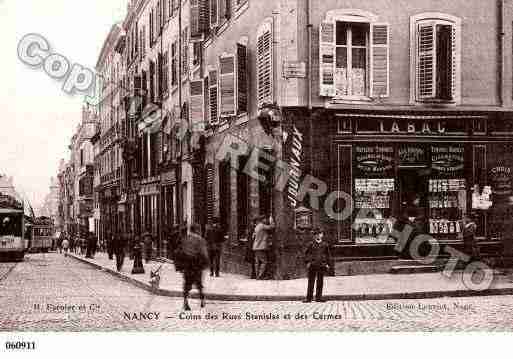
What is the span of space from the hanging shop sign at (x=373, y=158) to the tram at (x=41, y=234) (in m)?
53.4

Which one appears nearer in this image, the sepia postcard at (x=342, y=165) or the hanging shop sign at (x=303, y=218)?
the sepia postcard at (x=342, y=165)

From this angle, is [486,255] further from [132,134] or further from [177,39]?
[132,134]

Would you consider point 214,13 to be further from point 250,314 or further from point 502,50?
point 250,314

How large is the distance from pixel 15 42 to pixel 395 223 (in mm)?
9211

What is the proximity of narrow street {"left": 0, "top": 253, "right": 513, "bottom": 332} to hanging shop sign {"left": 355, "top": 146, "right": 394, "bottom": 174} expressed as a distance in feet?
14.4

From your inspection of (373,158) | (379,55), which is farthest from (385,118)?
(379,55)

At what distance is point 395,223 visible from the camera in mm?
18781

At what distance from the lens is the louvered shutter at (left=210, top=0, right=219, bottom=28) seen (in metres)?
24.2

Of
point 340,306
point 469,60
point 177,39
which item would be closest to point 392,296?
point 340,306

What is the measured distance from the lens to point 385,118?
18.6 metres

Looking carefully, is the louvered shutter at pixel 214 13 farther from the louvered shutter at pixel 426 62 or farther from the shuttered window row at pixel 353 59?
the louvered shutter at pixel 426 62

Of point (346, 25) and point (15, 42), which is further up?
point (346, 25)

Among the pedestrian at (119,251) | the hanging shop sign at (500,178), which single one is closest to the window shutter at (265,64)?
the hanging shop sign at (500,178)

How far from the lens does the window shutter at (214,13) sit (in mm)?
24188
